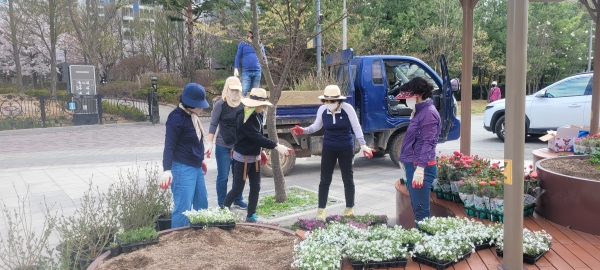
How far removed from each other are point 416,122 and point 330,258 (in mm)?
1766

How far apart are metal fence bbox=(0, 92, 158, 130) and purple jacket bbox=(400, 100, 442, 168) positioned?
15737 mm

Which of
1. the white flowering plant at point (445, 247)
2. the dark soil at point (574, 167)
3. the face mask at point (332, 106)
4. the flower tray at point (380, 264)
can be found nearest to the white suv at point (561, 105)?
the dark soil at point (574, 167)

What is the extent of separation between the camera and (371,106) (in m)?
8.21

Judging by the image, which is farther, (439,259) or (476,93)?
(476,93)

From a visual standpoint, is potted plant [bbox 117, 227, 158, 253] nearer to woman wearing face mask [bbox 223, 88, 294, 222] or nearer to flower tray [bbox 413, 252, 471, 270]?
woman wearing face mask [bbox 223, 88, 294, 222]

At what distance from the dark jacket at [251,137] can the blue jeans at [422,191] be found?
1.49 m

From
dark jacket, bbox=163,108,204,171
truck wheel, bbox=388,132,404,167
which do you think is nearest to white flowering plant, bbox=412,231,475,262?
dark jacket, bbox=163,108,204,171

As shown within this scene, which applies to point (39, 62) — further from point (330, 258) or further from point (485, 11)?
point (330, 258)

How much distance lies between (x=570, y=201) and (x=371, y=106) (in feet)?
15.0

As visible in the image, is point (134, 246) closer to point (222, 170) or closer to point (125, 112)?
point (222, 170)

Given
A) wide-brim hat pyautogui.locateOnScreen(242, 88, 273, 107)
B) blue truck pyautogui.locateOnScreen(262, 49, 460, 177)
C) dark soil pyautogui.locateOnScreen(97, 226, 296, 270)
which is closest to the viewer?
dark soil pyautogui.locateOnScreen(97, 226, 296, 270)

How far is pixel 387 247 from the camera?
3.13 metres

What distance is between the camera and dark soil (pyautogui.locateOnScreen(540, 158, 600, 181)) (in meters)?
4.05

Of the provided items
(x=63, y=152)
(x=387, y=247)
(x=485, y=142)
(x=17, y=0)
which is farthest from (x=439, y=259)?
(x=17, y=0)
